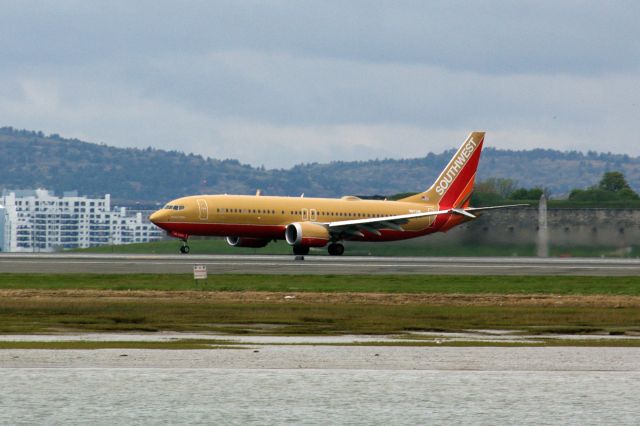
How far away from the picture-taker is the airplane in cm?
8606

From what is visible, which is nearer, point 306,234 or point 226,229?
point 306,234

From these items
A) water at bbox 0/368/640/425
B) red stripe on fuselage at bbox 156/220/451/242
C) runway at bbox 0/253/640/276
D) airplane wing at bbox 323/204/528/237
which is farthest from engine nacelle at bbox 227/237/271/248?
water at bbox 0/368/640/425

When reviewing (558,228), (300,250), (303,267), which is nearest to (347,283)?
(303,267)

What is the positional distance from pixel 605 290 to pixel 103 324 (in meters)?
25.0

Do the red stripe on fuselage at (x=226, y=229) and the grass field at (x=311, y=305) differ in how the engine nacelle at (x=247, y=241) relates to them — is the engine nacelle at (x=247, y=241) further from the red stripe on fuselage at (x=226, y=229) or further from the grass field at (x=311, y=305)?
the grass field at (x=311, y=305)

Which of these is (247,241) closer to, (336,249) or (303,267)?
(336,249)

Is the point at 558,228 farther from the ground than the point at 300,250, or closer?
farther from the ground

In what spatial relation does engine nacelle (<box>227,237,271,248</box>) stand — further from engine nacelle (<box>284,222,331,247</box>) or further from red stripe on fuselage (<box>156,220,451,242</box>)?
engine nacelle (<box>284,222,331,247</box>)

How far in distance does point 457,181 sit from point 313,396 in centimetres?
7831

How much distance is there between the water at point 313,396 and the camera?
2006cm

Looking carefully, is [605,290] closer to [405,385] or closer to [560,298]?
[560,298]

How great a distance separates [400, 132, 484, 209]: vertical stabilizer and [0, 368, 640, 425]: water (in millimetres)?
Answer: 73215

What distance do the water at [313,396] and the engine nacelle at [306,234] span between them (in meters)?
60.4

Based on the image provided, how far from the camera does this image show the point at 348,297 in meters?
47.7
